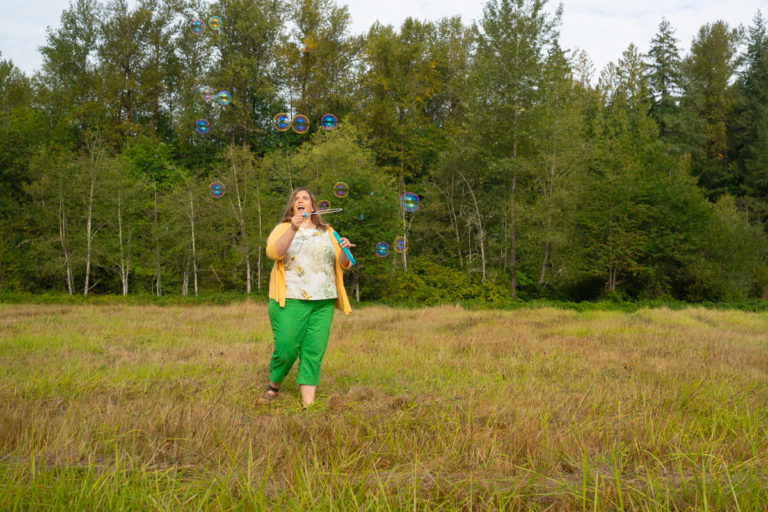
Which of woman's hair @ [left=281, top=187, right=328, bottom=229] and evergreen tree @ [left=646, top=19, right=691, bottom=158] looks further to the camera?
evergreen tree @ [left=646, top=19, right=691, bottom=158]

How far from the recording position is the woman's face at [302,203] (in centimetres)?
467

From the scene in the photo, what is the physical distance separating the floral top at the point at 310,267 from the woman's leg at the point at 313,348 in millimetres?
141

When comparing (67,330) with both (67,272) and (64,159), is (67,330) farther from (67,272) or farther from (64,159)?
(64,159)

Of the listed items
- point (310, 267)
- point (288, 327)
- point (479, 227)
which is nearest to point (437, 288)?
point (479, 227)

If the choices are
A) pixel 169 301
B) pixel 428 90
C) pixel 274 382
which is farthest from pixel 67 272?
pixel 274 382

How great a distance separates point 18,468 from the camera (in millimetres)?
2500

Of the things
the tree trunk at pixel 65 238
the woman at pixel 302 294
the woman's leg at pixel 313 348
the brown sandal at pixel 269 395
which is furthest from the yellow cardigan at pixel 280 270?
the tree trunk at pixel 65 238

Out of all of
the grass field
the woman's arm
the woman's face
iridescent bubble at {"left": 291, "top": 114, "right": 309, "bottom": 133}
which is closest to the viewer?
the grass field

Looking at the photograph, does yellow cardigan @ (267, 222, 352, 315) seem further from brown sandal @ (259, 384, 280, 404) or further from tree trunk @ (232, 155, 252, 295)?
tree trunk @ (232, 155, 252, 295)

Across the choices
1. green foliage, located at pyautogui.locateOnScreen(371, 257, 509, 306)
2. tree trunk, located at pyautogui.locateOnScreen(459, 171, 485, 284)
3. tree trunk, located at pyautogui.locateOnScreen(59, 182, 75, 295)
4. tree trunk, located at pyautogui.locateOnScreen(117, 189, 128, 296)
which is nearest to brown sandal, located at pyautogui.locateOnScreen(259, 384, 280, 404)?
green foliage, located at pyautogui.locateOnScreen(371, 257, 509, 306)

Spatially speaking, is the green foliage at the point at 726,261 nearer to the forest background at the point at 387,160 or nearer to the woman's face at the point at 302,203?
the forest background at the point at 387,160

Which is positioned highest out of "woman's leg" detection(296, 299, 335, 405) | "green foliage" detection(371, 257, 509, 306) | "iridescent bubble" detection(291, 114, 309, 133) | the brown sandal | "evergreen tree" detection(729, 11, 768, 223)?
"evergreen tree" detection(729, 11, 768, 223)

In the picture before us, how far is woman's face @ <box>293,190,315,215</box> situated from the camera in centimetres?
467

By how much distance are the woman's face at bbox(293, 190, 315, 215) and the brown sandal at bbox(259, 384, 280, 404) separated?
181 centimetres
